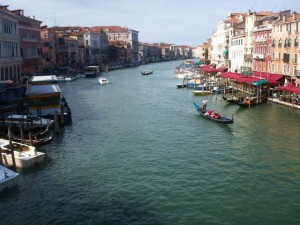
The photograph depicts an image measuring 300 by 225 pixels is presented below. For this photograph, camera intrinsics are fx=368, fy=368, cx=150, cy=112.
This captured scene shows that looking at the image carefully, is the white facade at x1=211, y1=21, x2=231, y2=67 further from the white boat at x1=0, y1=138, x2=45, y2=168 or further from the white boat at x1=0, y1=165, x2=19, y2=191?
the white boat at x1=0, y1=165, x2=19, y2=191

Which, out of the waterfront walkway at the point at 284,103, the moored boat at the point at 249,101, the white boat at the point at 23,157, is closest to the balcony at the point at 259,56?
the moored boat at the point at 249,101

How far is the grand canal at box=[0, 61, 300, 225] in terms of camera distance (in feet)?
39.0

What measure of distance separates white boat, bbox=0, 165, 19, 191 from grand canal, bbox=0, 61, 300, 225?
10.3 inches

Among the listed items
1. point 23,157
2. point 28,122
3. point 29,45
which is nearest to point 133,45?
point 29,45

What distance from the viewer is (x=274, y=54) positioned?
3712cm

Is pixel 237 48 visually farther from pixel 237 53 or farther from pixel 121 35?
pixel 121 35

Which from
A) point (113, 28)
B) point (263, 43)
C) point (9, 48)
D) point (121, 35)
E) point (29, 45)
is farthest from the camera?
point (113, 28)

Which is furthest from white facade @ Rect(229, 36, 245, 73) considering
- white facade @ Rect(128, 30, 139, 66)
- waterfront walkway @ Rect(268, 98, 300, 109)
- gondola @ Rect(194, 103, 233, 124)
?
white facade @ Rect(128, 30, 139, 66)

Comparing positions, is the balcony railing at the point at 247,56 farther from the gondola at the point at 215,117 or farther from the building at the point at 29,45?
the building at the point at 29,45

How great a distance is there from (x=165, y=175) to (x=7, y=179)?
20.0 feet

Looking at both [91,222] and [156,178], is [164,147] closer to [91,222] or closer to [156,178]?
[156,178]

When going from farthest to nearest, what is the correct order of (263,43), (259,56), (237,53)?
(237,53) < (259,56) < (263,43)

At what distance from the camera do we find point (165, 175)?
15.1m

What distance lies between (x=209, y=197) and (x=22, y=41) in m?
42.8
